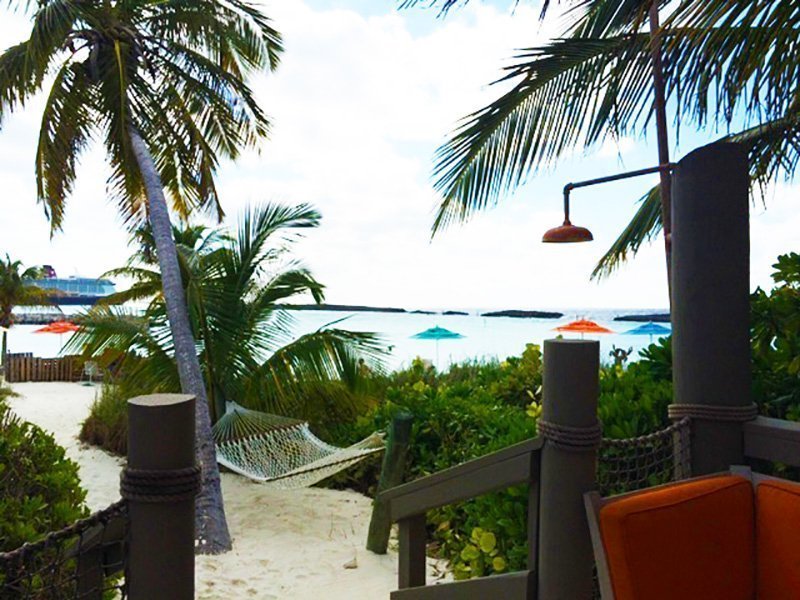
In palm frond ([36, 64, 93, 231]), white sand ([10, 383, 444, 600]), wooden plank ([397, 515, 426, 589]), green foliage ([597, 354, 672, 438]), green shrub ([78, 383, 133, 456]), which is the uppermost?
palm frond ([36, 64, 93, 231])

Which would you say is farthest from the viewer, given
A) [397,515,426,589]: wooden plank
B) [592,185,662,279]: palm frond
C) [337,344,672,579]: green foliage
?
[592,185,662,279]: palm frond

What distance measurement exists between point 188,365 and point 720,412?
14.2 feet

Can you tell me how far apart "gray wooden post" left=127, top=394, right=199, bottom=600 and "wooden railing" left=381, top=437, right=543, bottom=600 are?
2.37ft

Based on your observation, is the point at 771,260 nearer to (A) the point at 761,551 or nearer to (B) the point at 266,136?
(A) the point at 761,551

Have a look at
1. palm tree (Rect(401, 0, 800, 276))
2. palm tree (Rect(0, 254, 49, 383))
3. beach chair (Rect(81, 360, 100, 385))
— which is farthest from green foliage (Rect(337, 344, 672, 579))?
palm tree (Rect(0, 254, 49, 383))

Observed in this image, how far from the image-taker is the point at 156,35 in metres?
6.35

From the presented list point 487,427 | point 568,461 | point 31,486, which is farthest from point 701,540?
point 487,427

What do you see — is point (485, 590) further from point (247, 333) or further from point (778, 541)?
point (247, 333)

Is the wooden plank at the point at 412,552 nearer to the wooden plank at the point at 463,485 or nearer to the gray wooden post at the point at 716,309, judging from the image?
the wooden plank at the point at 463,485

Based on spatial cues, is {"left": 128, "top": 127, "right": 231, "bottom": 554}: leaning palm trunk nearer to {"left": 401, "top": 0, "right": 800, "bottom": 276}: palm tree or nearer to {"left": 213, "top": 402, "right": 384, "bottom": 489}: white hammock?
{"left": 213, "top": 402, "right": 384, "bottom": 489}: white hammock

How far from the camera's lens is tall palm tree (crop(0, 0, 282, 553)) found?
525cm

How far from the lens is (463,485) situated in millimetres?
1506

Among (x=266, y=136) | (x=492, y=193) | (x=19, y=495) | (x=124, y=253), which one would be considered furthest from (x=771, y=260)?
(x=124, y=253)

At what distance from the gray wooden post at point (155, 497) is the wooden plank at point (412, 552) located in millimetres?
925
